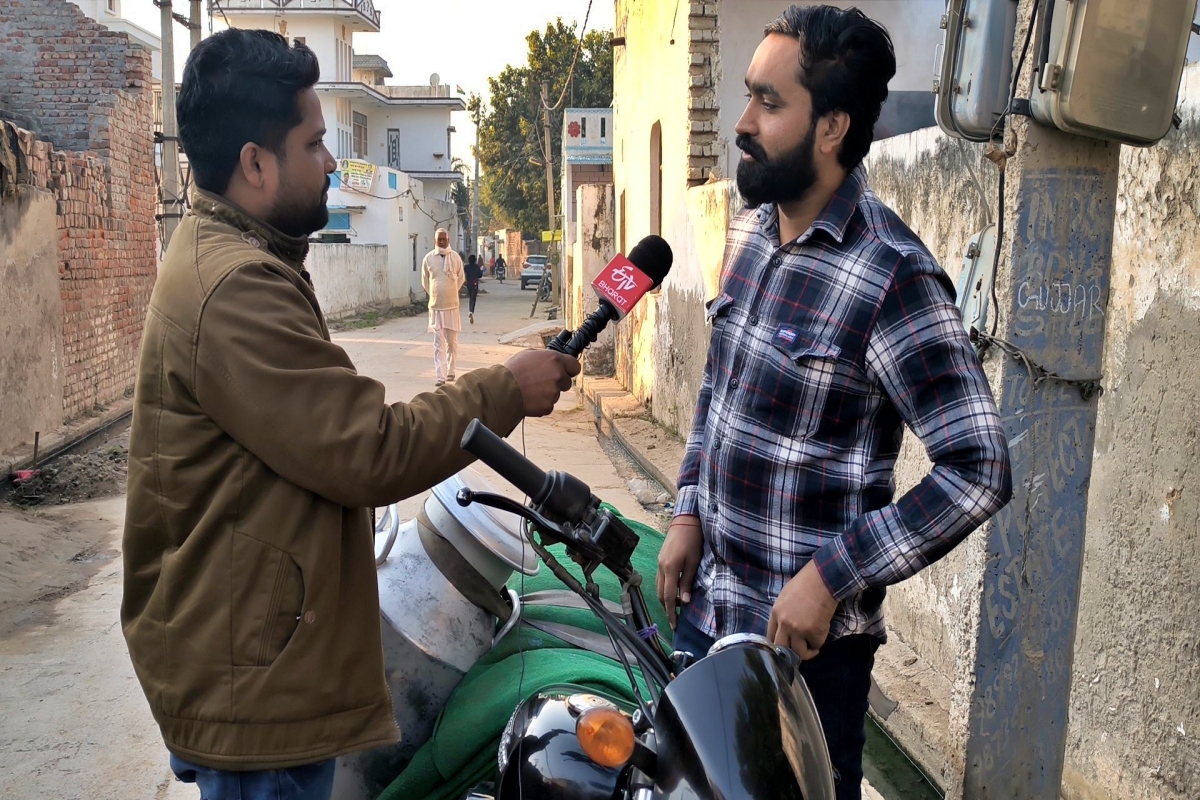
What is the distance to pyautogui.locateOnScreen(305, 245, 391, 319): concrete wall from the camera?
87.5 ft

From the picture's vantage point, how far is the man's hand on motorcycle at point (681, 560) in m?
2.25

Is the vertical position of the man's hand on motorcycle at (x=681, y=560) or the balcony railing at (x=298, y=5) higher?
the balcony railing at (x=298, y=5)

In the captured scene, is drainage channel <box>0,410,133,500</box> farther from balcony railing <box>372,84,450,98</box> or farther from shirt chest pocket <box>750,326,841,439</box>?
balcony railing <box>372,84,450,98</box>

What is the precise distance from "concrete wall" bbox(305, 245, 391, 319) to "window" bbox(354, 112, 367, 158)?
1270 cm

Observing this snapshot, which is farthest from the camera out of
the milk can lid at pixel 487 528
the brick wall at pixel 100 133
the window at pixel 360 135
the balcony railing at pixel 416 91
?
the balcony railing at pixel 416 91

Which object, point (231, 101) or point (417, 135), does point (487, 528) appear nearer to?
point (231, 101)

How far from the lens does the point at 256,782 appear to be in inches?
71.9

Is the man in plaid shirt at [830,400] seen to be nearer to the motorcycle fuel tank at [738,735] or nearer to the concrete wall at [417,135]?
the motorcycle fuel tank at [738,735]

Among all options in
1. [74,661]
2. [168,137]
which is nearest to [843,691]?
[74,661]

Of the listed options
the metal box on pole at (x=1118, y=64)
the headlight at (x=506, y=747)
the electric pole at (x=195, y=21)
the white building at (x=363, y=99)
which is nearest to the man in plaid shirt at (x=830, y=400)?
the headlight at (x=506, y=747)

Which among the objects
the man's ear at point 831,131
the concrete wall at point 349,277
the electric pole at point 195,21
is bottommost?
the concrete wall at point 349,277

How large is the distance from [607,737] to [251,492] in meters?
0.72

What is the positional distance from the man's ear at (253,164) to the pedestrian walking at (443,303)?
1240 centimetres

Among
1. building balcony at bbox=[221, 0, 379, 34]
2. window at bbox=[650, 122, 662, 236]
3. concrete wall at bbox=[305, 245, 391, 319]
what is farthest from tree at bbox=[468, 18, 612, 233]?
window at bbox=[650, 122, 662, 236]
